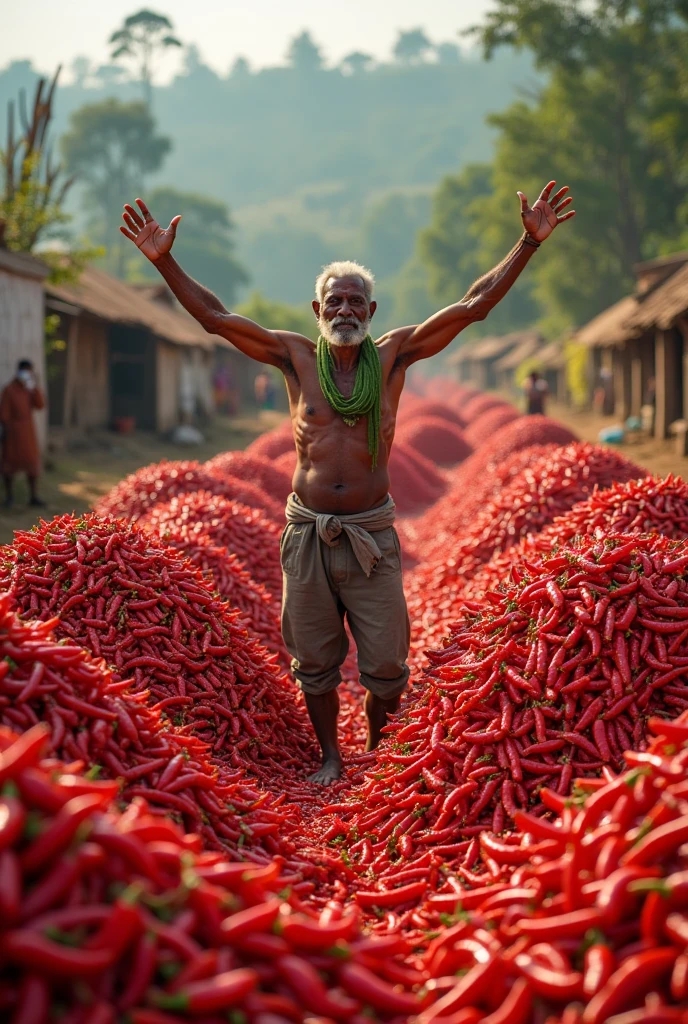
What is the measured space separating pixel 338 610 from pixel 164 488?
11.7 feet

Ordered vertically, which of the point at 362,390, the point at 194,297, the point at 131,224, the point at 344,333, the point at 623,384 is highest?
the point at 623,384

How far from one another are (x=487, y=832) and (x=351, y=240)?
152780 mm

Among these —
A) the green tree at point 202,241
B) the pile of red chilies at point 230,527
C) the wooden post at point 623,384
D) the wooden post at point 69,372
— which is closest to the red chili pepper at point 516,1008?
the pile of red chilies at point 230,527

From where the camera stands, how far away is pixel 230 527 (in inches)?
268

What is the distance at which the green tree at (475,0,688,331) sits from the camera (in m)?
32.8

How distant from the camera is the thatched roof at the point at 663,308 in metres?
15.7

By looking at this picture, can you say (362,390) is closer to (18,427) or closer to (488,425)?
(18,427)

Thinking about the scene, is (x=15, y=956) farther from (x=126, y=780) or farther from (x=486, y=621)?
(x=486, y=621)

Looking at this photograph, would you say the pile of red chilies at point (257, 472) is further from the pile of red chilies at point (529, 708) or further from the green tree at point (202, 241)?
the green tree at point (202, 241)

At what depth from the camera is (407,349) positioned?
14.8 ft

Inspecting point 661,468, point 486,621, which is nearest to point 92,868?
point 486,621

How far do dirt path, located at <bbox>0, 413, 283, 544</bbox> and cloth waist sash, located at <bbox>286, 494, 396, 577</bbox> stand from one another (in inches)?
159

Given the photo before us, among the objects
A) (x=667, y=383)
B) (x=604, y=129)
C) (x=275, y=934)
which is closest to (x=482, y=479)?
(x=667, y=383)

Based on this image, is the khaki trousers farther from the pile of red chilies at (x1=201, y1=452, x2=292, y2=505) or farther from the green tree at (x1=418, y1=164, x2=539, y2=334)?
the green tree at (x1=418, y1=164, x2=539, y2=334)
